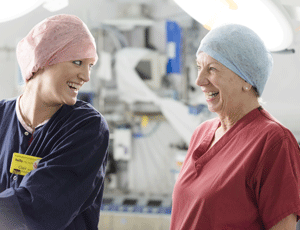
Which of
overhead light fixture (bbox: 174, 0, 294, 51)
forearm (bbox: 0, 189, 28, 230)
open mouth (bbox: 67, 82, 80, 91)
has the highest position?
overhead light fixture (bbox: 174, 0, 294, 51)

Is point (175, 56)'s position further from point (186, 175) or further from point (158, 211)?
point (186, 175)

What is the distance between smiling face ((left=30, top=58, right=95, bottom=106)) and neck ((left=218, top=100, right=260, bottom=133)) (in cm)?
41

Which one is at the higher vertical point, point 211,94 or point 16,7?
point 16,7

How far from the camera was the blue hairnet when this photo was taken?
0.87 meters

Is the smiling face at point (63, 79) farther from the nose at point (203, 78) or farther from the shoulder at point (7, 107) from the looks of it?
the nose at point (203, 78)

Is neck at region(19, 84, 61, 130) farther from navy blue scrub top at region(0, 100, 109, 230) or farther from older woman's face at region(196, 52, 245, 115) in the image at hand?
older woman's face at region(196, 52, 245, 115)

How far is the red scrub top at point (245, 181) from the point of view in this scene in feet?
2.50

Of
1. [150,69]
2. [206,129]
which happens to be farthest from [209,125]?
[150,69]

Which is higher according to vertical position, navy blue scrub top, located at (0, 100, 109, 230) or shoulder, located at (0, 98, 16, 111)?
shoulder, located at (0, 98, 16, 111)

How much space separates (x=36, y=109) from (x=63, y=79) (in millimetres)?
142

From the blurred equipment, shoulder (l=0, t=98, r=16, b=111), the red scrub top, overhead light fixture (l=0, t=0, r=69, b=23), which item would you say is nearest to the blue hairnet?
the red scrub top

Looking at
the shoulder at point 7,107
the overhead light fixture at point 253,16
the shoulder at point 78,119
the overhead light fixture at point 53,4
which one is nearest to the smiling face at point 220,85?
the overhead light fixture at point 253,16

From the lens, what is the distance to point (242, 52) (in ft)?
2.84

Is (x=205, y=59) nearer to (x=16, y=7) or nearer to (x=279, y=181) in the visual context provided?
(x=279, y=181)
